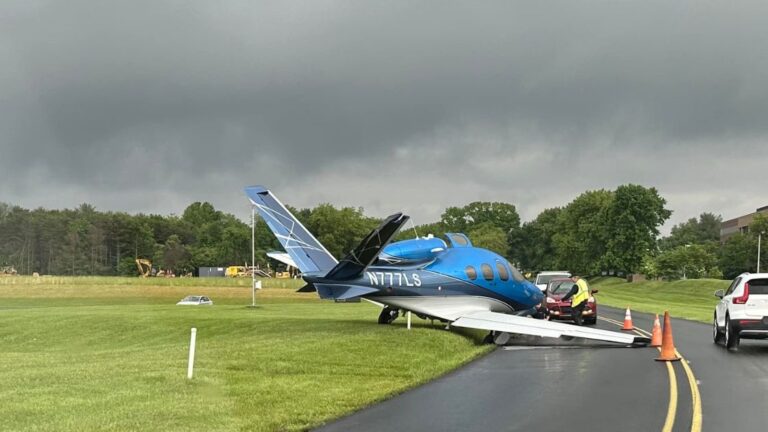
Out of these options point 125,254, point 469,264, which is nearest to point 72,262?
point 125,254

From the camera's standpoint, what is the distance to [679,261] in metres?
92.1

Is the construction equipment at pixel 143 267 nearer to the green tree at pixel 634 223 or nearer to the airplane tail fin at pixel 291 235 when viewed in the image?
the green tree at pixel 634 223

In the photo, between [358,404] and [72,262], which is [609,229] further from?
[358,404]

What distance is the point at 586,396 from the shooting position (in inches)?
437

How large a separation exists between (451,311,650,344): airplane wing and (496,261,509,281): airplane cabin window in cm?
237

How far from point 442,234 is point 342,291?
82.4 m

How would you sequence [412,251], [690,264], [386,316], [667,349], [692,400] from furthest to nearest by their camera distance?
[690,264] → [386,316] → [412,251] → [667,349] → [692,400]

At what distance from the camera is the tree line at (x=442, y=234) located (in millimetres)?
77375

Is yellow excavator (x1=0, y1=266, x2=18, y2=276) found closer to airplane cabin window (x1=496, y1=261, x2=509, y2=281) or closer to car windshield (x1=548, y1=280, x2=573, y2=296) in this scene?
car windshield (x1=548, y1=280, x2=573, y2=296)

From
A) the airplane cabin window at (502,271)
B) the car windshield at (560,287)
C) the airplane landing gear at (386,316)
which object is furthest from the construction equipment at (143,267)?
the airplane cabin window at (502,271)

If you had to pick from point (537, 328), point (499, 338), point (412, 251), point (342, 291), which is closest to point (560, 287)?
point (412, 251)

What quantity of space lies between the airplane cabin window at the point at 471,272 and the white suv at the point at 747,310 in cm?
672

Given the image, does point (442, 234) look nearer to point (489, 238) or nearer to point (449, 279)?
point (489, 238)

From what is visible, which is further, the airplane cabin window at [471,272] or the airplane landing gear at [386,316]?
the airplane landing gear at [386,316]
